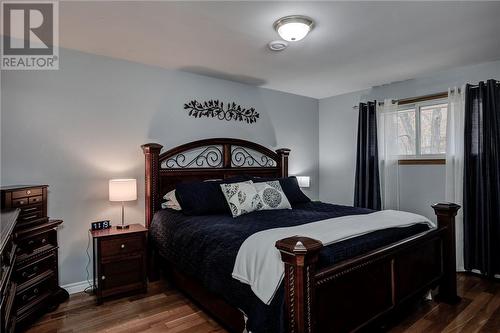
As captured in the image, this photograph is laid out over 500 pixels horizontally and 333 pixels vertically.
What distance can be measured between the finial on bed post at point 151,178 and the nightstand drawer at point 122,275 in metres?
0.51

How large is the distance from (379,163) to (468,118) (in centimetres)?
115

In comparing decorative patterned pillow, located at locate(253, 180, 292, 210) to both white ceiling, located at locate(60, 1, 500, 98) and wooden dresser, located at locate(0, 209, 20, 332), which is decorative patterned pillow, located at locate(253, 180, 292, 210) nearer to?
white ceiling, located at locate(60, 1, 500, 98)

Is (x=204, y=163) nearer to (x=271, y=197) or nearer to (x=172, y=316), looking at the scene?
(x=271, y=197)

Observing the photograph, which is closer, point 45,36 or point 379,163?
point 45,36

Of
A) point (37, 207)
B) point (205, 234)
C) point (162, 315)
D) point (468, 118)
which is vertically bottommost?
point (162, 315)

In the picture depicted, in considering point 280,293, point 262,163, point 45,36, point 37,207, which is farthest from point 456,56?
point 37,207

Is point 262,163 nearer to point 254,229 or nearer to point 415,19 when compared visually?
point 254,229

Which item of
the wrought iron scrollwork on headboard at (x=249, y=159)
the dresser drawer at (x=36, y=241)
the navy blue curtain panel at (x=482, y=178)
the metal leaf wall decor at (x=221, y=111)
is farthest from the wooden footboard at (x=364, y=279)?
the metal leaf wall decor at (x=221, y=111)

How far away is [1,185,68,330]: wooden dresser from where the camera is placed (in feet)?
7.22

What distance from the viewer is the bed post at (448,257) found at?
266 cm

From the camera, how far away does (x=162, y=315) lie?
2.46 metres

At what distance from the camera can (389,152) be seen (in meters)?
4.09

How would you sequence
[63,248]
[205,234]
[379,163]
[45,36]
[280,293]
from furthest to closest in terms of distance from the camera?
[379,163]
[63,248]
[45,36]
[205,234]
[280,293]

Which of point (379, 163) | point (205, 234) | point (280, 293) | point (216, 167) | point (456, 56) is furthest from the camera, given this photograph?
point (379, 163)
